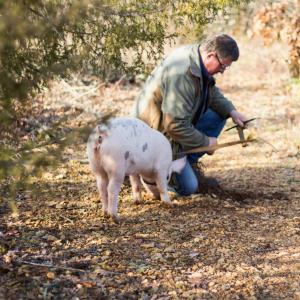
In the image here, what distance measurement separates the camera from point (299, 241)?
13.9ft

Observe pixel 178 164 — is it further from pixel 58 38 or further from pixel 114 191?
pixel 58 38

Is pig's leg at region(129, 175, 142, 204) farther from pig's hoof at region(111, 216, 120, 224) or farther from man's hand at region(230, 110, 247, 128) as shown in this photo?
man's hand at region(230, 110, 247, 128)

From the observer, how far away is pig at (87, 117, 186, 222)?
422 cm

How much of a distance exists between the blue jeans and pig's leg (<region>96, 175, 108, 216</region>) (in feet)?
3.26

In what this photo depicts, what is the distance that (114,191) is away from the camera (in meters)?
4.35

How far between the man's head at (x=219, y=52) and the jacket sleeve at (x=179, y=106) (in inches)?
8.6

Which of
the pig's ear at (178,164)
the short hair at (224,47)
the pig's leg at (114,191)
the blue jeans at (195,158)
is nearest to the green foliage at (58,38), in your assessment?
the short hair at (224,47)

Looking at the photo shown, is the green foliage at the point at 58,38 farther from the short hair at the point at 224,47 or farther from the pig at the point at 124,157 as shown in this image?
the pig at the point at 124,157

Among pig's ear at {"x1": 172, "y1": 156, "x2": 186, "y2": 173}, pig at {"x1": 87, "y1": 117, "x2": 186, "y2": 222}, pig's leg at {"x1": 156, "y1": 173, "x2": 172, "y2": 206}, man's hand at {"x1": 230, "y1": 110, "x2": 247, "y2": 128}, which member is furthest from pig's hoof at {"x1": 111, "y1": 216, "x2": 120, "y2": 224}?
man's hand at {"x1": 230, "y1": 110, "x2": 247, "y2": 128}

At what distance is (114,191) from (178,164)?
0.99 m

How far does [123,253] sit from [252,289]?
92 cm

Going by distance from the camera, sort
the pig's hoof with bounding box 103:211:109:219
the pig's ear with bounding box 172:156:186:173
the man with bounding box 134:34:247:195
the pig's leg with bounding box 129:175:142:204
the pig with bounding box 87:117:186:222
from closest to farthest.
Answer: the pig with bounding box 87:117:186:222 < the pig's hoof with bounding box 103:211:109:219 < the man with bounding box 134:34:247:195 < the pig's leg with bounding box 129:175:142:204 < the pig's ear with bounding box 172:156:186:173

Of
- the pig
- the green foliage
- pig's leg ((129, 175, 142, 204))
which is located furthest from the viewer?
pig's leg ((129, 175, 142, 204))

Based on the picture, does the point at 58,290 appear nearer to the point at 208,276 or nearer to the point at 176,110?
the point at 208,276
